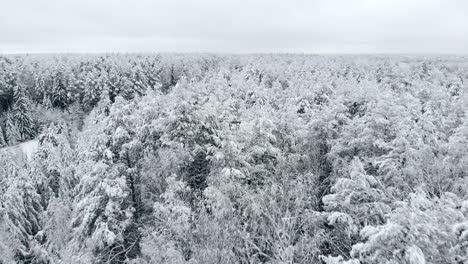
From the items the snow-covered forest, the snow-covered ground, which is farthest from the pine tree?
the snow-covered forest

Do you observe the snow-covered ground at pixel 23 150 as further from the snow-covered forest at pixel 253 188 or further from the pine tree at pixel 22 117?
the snow-covered forest at pixel 253 188

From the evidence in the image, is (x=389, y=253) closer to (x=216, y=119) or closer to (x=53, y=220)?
(x=216, y=119)

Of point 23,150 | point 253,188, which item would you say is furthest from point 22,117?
point 253,188

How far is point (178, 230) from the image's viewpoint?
13969 mm

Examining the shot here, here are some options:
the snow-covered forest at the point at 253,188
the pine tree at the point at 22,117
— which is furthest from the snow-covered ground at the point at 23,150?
the snow-covered forest at the point at 253,188

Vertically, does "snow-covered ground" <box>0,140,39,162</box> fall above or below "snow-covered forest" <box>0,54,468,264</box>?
below

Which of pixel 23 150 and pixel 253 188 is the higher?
pixel 253 188

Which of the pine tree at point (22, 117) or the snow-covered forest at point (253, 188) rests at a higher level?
the snow-covered forest at point (253, 188)

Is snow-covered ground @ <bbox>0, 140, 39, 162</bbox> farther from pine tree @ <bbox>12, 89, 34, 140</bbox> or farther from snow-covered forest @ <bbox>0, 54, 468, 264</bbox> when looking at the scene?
snow-covered forest @ <bbox>0, 54, 468, 264</bbox>

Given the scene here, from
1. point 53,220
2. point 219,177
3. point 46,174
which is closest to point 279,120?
point 219,177

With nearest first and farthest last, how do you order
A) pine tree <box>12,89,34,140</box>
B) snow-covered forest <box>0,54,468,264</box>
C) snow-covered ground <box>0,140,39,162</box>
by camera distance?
1. snow-covered forest <box>0,54,468,264</box>
2. snow-covered ground <box>0,140,39,162</box>
3. pine tree <box>12,89,34,140</box>

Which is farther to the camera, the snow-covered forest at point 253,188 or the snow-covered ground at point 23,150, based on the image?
the snow-covered ground at point 23,150

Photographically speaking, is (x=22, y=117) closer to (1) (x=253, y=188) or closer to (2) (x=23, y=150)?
(2) (x=23, y=150)

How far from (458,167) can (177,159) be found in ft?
41.0
